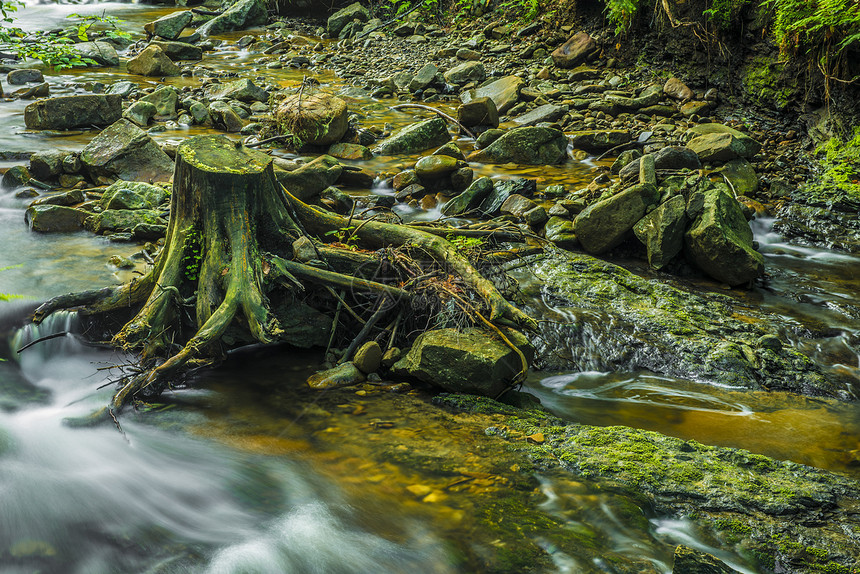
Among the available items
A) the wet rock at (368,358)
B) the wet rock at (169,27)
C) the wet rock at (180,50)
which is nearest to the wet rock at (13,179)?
the wet rock at (368,358)

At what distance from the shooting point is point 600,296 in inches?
240

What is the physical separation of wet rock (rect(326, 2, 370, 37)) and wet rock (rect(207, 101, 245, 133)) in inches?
450

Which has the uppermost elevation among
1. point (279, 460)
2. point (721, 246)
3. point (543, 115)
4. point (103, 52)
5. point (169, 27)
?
point (169, 27)

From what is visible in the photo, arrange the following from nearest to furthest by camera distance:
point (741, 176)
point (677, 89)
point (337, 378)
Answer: point (337, 378), point (741, 176), point (677, 89)

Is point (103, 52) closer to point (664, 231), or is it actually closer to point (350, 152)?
point (350, 152)

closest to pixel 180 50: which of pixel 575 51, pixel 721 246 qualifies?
pixel 575 51

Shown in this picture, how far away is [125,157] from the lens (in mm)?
8109

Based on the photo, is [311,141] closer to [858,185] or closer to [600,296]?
[600,296]

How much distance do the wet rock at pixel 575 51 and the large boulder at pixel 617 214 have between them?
28.0 feet

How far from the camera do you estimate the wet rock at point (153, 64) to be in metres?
15.5

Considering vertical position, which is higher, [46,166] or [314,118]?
[314,118]

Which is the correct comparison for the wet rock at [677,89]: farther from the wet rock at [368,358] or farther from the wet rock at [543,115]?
the wet rock at [368,358]

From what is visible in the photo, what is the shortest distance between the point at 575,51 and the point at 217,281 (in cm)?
1266

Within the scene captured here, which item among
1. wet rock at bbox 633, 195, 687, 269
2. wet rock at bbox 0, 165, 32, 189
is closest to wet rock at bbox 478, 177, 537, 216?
wet rock at bbox 633, 195, 687, 269
